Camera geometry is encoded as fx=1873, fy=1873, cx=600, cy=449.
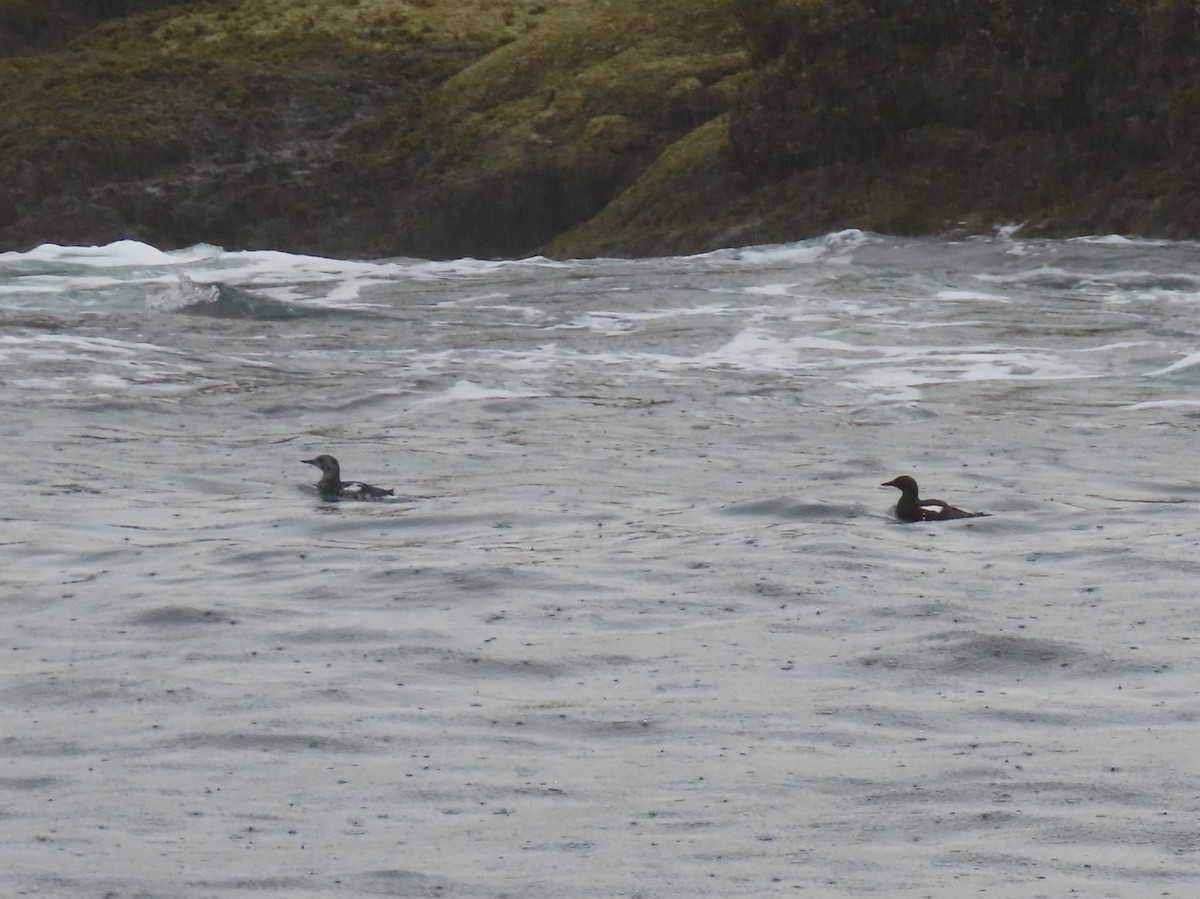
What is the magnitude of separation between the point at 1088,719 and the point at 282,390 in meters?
10.3

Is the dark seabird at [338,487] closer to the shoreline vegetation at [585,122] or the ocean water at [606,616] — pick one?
the ocean water at [606,616]

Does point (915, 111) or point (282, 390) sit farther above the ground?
point (915, 111)

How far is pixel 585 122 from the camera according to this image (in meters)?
30.2

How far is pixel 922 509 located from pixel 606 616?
2.71 m

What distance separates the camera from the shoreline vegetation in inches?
977

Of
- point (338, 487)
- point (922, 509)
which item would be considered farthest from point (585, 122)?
point (922, 509)

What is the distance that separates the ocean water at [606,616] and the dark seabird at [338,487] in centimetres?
23

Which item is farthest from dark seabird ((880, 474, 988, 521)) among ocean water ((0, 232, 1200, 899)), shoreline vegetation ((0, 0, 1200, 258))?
shoreline vegetation ((0, 0, 1200, 258))

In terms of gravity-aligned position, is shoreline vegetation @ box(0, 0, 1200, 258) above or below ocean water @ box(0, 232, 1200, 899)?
above

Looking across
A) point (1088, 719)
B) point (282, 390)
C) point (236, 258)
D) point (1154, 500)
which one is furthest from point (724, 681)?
point (236, 258)

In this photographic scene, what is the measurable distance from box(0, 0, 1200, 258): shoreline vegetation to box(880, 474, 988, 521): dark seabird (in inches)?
540

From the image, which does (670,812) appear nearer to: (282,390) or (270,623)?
(270,623)

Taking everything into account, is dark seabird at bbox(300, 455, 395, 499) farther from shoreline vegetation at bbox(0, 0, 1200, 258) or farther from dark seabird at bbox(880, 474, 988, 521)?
shoreline vegetation at bbox(0, 0, 1200, 258)

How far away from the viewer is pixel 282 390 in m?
16.0
